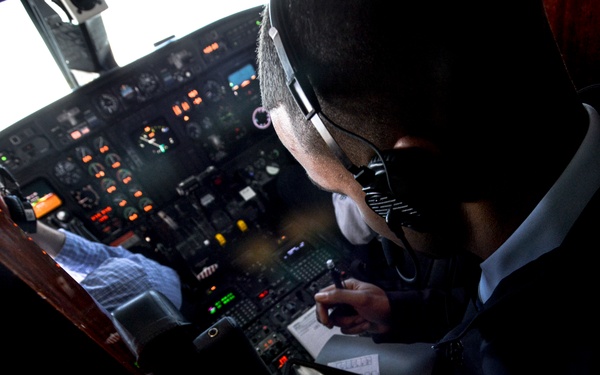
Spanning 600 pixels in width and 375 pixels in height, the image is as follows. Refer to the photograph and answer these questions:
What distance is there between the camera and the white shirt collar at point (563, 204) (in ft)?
2.15

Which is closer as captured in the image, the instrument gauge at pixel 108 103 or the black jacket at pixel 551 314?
the black jacket at pixel 551 314

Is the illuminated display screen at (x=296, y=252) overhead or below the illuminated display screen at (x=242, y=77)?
below

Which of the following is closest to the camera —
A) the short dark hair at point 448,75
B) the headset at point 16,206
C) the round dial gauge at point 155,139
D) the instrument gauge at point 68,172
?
the short dark hair at point 448,75

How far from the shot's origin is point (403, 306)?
1.29 meters

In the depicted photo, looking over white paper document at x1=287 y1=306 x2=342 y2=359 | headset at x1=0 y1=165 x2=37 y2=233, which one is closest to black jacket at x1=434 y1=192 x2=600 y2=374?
white paper document at x1=287 y1=306 x2=342 y2=359

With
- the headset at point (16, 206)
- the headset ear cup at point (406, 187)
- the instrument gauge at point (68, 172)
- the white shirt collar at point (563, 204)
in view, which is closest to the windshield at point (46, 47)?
the instrument gauge at point (68, 172)

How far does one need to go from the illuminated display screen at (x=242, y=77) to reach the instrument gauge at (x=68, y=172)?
3.08ft

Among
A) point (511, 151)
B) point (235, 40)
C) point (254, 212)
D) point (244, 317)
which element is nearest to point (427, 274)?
point (244, 317)

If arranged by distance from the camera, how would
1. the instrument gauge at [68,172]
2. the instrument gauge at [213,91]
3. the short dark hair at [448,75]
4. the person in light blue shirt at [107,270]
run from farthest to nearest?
1. the instrument gauge at [213,91]
2. the instrument gauge at [68,172]
3. the person in light blue shirt at [107,270]
4. the short dark hair at [448,75]

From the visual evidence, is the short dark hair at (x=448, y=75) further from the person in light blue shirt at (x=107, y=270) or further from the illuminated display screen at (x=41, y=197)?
the illuminated display screen at (x=41, y=197)

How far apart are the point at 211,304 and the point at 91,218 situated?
2.64 feet

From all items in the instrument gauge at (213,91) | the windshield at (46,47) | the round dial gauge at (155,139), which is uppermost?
the windshield at (46,47)

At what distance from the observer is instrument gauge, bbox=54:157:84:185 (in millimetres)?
1863

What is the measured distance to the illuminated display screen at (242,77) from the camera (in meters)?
2.21
